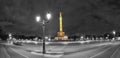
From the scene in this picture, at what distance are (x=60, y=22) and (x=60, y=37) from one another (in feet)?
34.7

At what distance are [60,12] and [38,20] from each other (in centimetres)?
12677

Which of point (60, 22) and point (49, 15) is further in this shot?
point (60, 22)

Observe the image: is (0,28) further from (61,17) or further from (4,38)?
(61,17)

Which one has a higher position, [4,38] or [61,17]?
[61,17]

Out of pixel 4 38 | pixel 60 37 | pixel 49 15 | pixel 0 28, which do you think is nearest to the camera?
pixel 49 15

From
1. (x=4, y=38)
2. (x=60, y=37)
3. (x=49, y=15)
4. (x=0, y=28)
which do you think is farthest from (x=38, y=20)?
(x=4, y=38)

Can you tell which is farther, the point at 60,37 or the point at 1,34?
the point at 1,34

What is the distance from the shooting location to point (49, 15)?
24109mm

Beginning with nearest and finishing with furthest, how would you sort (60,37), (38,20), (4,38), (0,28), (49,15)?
(49,15), (38,20), (60,37), (0,28), (4,38)

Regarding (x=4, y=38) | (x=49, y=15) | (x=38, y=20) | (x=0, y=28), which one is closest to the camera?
(x=49, y=15)

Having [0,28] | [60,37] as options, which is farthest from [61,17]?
[0,28]

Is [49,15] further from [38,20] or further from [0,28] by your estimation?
[0,28]

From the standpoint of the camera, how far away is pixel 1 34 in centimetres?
18912

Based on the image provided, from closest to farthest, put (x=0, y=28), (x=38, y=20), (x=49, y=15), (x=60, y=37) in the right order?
(x=49, y=15) < (x=38, y=20) < (x=60, y=37) < (x=0, y=28)
